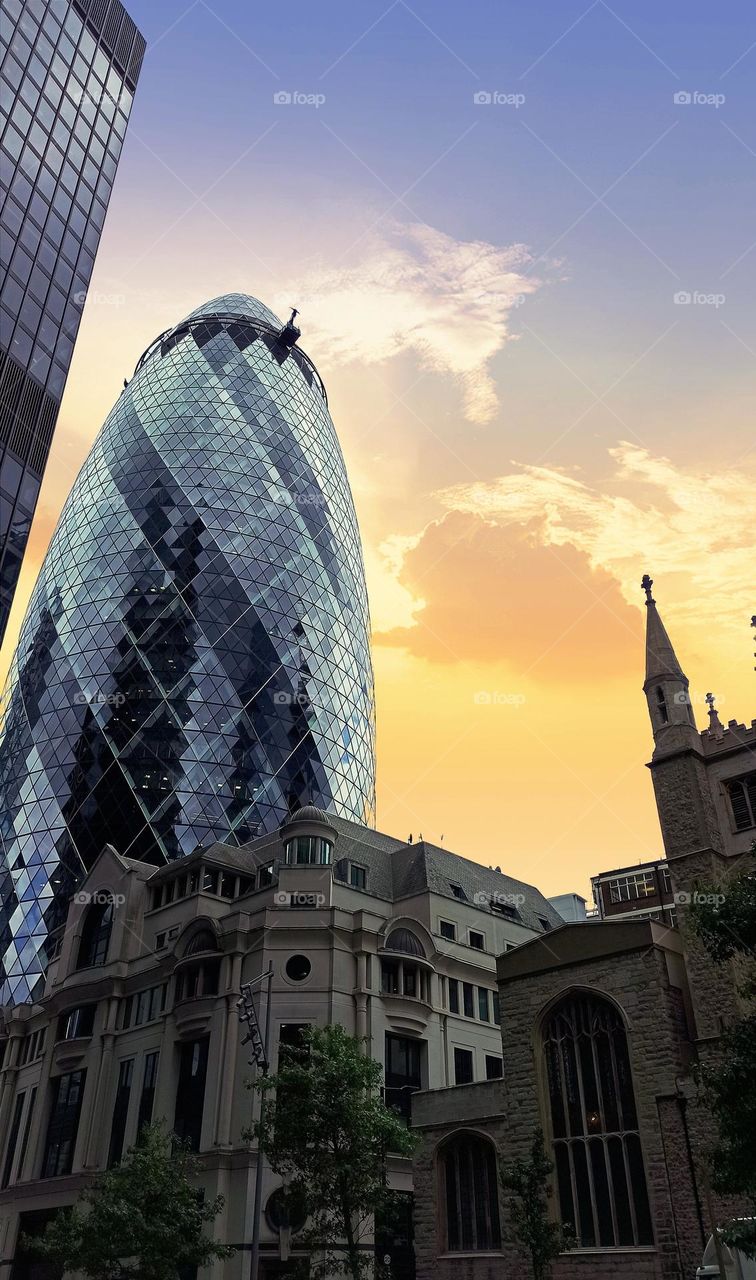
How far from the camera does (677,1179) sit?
2891 cm

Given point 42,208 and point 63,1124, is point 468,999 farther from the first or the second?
point 42,208

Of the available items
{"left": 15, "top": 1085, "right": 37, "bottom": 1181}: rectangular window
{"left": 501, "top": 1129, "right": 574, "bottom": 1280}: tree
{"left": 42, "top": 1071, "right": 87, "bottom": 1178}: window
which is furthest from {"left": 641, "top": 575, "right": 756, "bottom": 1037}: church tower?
{"left": 15, "top": 1085, "right": 37, "bottom": 1181}: rectangular window

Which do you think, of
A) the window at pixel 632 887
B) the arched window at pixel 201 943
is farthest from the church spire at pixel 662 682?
the arched window at pixel 201 943

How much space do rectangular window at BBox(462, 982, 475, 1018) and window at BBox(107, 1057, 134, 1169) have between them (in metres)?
18.5

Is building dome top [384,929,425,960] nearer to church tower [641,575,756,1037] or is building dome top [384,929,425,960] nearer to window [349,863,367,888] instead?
window [349,863,367,888]

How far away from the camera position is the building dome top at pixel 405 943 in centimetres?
5075

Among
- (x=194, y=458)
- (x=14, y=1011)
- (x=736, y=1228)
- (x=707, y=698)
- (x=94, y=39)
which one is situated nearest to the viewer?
(x=736, y=1228)

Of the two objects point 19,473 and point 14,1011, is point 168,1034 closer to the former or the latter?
point 14,1011

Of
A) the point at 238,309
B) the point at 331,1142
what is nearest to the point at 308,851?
the point at 331,1142

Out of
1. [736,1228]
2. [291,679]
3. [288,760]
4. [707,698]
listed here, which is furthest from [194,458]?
[736,1228]

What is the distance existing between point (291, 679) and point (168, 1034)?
38579 mm

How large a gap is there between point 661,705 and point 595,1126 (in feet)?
51.2

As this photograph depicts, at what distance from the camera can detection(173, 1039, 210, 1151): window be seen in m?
47.9

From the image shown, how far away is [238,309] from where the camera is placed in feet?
405
